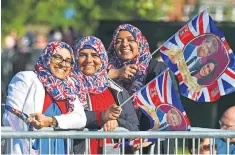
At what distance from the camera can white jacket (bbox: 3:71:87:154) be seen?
333 inches

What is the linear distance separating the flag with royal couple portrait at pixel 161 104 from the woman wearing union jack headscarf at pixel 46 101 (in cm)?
52

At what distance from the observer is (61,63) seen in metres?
8.78

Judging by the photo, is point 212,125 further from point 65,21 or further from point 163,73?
point 65,21

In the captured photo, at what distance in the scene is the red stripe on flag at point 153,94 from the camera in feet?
29.1

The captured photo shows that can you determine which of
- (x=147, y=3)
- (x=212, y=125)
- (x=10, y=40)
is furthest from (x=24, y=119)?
(x=10, y=40)

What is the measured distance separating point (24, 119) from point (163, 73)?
3.90ft

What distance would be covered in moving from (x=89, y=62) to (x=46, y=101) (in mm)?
643

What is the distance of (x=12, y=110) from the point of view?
8461mm

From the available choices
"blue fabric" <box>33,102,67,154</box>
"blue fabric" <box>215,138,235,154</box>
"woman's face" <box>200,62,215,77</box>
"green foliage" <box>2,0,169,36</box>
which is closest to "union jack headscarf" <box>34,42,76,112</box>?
"blue fabric" <box>33,102,67,154</box>

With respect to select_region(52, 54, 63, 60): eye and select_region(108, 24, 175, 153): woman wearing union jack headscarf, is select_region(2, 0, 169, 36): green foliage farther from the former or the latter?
select_region(52, 54, 63, 60): eye

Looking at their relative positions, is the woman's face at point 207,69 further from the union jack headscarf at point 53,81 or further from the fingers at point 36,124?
the fingers at point 36,124

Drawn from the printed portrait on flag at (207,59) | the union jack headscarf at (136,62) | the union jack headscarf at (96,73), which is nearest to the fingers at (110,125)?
the union jack headscarf at (96,73)

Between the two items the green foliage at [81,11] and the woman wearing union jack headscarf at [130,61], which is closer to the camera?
the woman wearing union jack headscarf at [130,61]

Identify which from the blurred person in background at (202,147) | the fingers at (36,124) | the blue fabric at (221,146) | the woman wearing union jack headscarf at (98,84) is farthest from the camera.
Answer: the woman wearing union jack headscarf at (98,84)
